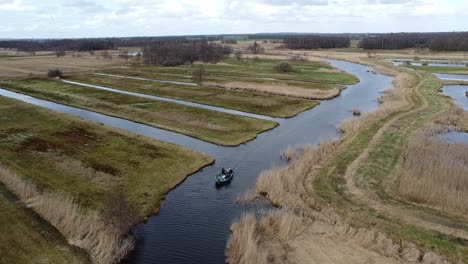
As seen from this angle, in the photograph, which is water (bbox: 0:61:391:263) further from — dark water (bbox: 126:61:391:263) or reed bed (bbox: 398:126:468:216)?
reed bed (bbox: 398:126:468:216)

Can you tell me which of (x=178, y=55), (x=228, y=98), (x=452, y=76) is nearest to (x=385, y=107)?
(x=228, y=98)

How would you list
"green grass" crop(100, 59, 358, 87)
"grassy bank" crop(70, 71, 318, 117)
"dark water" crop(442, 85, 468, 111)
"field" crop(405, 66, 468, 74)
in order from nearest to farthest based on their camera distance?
"grassy bank" crop(70, 71, 318, 117) < "dark water" crop(442, 85, 468, 111) < "green grass" crop(100, 59, 358, 87) < "field" crop(405, 66, 468, 74)

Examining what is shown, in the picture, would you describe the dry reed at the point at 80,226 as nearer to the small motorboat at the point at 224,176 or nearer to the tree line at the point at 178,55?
the small motorboat at the point at 224,176

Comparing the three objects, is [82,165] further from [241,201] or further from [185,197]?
[241,201]

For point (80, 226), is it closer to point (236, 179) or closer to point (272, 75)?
point (236, 179)

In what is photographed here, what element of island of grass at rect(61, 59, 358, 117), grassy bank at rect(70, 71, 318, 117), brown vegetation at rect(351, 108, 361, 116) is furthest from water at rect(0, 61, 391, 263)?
island of grass at rect(61, 59, 358, 117)

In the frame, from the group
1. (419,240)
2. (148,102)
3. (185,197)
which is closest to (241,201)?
(185,197)

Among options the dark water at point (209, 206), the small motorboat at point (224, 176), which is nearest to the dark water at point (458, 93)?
the dark water at point (209, 206)
